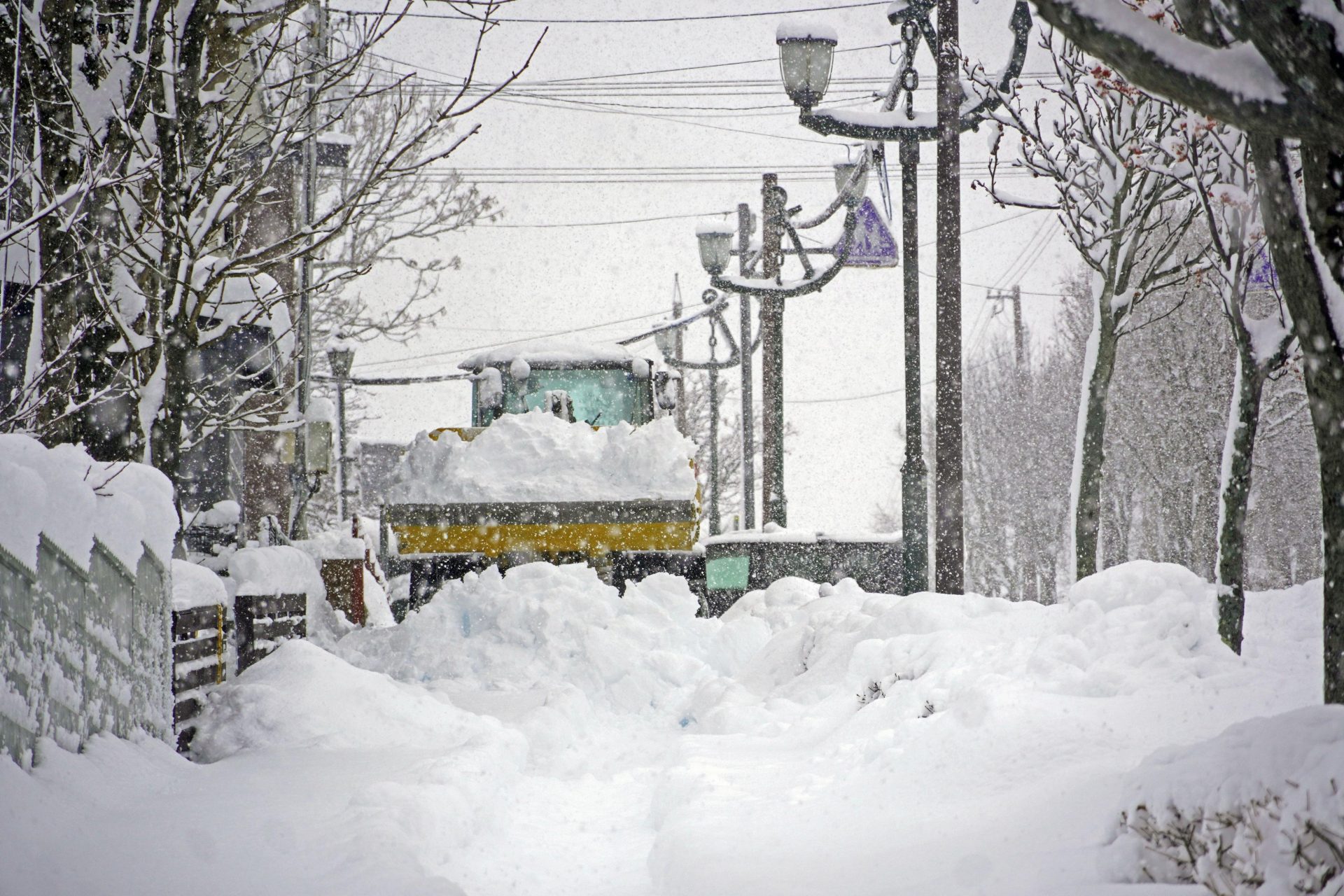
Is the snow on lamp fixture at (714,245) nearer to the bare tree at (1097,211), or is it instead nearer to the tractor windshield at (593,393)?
the tractor windshield at (593,393)

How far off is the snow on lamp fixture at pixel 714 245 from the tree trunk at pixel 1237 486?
11.2 m

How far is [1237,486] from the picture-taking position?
20.7 feet

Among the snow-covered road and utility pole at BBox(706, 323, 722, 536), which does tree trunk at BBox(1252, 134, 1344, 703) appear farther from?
utility pole at BBox(706, 323, 722, 536)

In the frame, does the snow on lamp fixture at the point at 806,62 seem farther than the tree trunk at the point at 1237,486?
Yes

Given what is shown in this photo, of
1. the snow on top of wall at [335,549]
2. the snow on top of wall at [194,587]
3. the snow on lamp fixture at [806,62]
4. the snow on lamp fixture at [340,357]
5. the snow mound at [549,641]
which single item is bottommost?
the snow mound at [549,641]

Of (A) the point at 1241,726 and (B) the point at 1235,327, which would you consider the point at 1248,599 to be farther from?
(A) the point at 1241,726

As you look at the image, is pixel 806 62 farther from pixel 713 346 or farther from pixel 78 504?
pixel 713 346

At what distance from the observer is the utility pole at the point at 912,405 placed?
9.99 metres

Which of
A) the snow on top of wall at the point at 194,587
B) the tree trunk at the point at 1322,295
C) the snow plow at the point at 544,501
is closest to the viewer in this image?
the tree trunk at the point at 1322,295

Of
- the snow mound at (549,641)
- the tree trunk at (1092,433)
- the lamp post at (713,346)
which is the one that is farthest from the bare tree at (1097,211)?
the lamp post at (713,346)

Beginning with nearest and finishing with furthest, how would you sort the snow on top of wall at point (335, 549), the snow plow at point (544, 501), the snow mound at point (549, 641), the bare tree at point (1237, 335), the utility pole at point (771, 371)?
the bare tree at point (1237, 335) → the snow mound at point (549, 641) → the snow plow at point (544, 501) → the snow on top of wall at point (335, 549) → the utility pole at point (771, 371)

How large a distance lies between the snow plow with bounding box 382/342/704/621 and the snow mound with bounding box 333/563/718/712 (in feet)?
4.13

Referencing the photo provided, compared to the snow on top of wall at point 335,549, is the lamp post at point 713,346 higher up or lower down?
higher up

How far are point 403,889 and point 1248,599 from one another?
25.1ft
